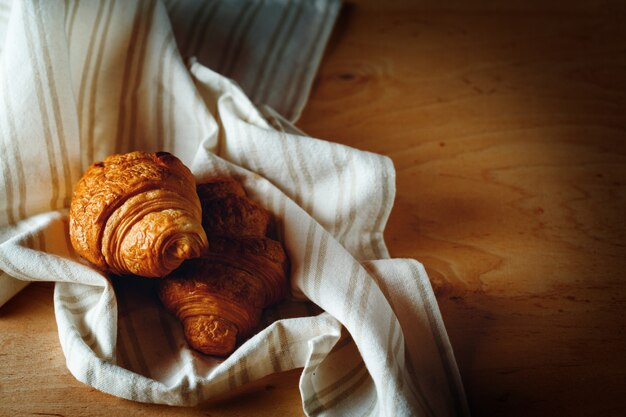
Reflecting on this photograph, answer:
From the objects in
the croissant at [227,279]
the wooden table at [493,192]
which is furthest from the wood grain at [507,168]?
the croissant at [227,279]

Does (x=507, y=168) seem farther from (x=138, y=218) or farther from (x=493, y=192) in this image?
(x=138, y=218)

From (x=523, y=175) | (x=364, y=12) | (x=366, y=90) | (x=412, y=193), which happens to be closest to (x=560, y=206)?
(x=523, y=175)

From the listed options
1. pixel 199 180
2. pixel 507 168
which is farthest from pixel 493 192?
pixel 199 180

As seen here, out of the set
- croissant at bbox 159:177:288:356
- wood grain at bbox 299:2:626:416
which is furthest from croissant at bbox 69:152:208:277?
wood grain at bbox 299:2:626:416

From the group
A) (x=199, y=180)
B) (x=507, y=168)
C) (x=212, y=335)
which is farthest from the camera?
(x=507, y=168)

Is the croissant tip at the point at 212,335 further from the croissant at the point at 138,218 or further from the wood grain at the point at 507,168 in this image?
the wood grain at the point at 507,168
